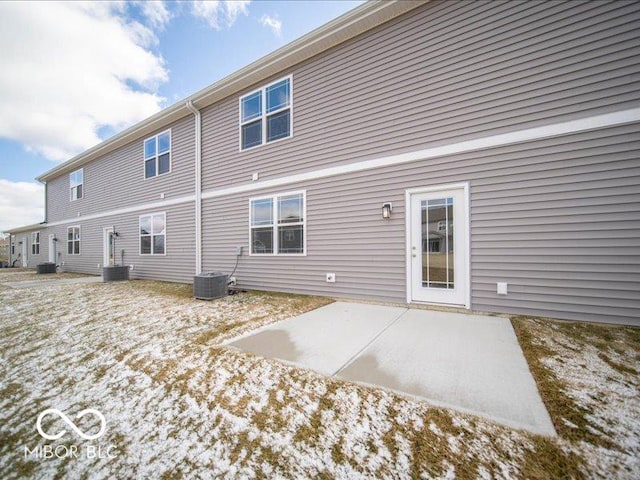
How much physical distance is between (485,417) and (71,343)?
15.4 ft

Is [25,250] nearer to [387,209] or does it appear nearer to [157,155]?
[157,155]

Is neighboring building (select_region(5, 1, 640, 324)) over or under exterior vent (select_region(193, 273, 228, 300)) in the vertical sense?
over

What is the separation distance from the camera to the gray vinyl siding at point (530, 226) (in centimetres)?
343

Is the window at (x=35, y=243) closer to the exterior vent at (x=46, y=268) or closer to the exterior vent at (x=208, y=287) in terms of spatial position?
the exterior vent at (x=46, y=268)

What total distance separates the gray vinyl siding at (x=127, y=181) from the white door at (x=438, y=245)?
7084mm

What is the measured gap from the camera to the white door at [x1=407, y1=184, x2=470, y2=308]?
438 cm

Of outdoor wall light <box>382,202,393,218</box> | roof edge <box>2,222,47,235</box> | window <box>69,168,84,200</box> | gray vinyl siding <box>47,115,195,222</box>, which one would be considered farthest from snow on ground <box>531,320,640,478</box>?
roof edge <box>2,222,47,235</box>

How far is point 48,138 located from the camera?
2172 cm

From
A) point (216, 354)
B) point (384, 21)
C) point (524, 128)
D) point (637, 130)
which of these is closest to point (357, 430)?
point (216, 354)

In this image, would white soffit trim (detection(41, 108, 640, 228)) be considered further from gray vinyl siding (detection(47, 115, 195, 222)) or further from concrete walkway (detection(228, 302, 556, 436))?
concrete walkway (detection(228, 302, 556, 436))

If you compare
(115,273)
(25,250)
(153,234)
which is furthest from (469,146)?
(25,250)

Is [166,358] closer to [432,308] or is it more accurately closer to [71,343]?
[71,343]

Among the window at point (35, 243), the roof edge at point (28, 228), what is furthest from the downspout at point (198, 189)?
the window at point (35, 243)

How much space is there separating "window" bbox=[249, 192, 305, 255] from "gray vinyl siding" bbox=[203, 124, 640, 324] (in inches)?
35.3
